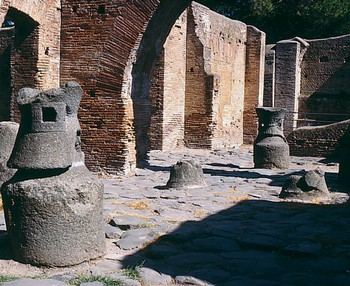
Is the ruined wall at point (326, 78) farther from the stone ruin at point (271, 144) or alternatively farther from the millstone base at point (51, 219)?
the millstone base at point (51, 219)

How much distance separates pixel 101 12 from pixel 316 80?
47.2 ft

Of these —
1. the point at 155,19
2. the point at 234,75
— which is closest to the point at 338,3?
the point at 234,75

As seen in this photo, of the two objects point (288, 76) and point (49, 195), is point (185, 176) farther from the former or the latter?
point (288, 76)

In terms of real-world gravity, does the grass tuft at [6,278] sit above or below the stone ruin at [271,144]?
below

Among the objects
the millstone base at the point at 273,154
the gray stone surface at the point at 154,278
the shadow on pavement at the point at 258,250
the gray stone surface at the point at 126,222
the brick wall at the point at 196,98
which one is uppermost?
the brick wall at the point at 196,98

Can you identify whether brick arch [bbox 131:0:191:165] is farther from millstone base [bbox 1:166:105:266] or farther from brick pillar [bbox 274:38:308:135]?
brick pillar [bbox 274:38:308:135]

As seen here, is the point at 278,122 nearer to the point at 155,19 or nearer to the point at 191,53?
the point at 155,19

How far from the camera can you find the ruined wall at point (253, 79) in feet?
62.8

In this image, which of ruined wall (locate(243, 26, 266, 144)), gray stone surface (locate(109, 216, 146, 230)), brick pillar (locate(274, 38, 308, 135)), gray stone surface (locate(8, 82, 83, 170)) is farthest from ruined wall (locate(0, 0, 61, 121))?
brick pillar (locate(274, 38, 308, 135))

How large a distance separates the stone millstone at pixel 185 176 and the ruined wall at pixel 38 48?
3093mm

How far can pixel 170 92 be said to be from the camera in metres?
15.0

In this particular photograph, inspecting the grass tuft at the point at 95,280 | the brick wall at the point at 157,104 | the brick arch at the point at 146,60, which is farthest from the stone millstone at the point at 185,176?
the brick wall at the point at 157,104

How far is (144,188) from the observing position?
891 cm

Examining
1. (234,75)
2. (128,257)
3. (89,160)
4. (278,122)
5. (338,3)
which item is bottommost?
(128,257)
